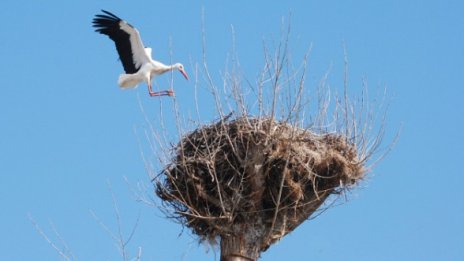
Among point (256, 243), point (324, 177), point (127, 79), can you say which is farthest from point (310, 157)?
point (127, 79)

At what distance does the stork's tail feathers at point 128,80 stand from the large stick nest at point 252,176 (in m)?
3.49

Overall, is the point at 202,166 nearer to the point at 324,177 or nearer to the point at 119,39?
the point at 324,177

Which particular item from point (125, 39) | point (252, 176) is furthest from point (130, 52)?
point (252, 176)

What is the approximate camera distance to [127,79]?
49.1 ft

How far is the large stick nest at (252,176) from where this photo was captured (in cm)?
1125

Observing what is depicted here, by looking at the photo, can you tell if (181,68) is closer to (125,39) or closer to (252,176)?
(125,39)

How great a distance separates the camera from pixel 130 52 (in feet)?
49.5

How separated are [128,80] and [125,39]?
585 mm

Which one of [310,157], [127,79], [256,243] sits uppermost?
[127,79]

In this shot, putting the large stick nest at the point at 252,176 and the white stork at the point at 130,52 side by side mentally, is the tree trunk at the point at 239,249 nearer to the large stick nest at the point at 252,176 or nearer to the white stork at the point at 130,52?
the large stick nest at the point at 252,176

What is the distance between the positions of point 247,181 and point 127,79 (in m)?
4.19

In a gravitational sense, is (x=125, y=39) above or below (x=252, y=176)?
above

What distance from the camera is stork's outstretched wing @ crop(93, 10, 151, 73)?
14.7 metres

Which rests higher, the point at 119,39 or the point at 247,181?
the point at 119,39
